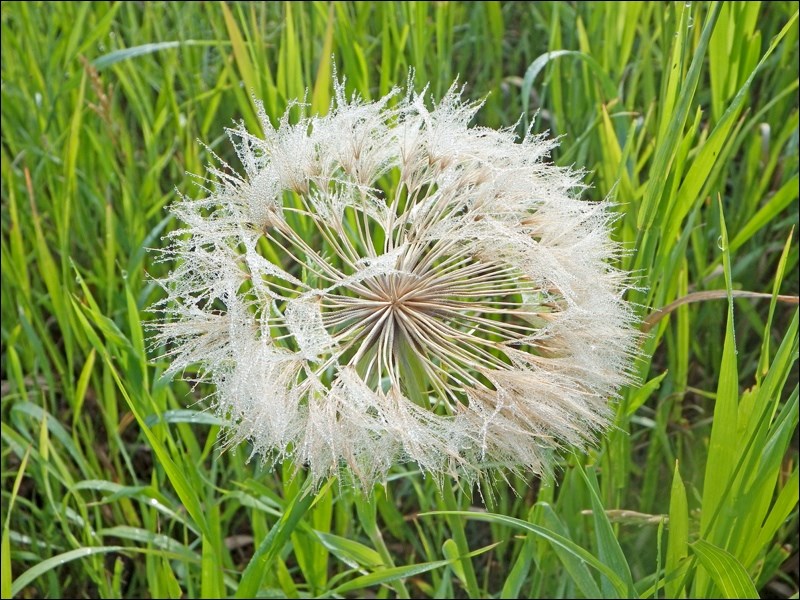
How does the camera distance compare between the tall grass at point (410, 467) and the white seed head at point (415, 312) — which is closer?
the white seed head at point (415, 312)

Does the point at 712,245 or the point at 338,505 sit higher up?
the point at 712,245

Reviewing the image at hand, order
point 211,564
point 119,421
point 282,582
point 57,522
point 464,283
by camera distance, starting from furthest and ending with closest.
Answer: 1. point 119,421
2. point 57,522
3. point 282,582
4. point 211,564
5. point 464,283

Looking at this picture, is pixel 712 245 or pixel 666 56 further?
pixel 712 245

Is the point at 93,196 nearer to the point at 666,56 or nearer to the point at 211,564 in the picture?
the point at 211,564

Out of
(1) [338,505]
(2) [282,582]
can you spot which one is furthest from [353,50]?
(2) [282,582]

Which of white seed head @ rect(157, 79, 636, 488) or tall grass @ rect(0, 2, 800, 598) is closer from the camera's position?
white seed head @ rect(157, 79, 636, 488)
